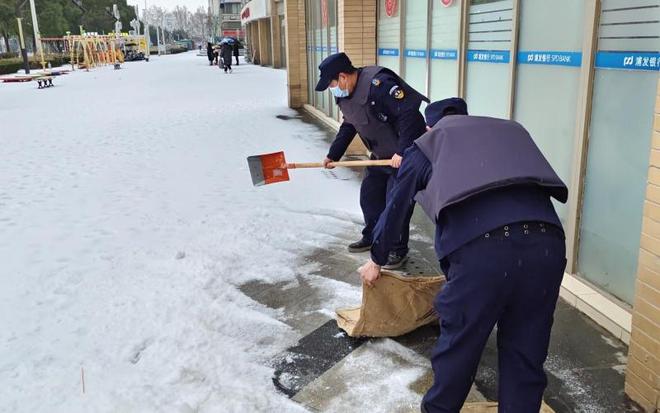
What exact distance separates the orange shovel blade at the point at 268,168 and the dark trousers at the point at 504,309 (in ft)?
8.93

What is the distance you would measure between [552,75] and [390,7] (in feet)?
13.8

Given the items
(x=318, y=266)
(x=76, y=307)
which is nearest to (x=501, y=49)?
(x=318, y=266)

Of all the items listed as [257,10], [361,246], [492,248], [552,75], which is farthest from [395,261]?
[257,10]

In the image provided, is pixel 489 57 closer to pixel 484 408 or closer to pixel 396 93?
pixel 396 93

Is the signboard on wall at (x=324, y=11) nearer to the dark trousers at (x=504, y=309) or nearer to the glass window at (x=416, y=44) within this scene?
the glass window at (x=416, y=44)

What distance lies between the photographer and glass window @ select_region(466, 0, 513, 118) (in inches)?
187

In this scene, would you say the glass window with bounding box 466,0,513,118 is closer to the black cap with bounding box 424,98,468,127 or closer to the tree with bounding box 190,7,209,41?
the black cap with bounding box 424,98,468,127

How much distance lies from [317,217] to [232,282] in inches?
67.7

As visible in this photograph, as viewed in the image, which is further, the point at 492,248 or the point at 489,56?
the point at 489,56

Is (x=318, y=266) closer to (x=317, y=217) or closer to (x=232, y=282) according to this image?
(x=232, y=282)

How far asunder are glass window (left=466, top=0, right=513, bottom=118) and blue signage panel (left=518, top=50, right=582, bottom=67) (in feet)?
0.93

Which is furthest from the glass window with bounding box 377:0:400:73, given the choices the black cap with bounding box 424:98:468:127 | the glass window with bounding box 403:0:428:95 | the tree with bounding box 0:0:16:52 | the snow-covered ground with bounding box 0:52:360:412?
the tree with bounding box 0:0:16:52

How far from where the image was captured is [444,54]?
6199 mm

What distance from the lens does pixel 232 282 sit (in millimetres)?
4324
